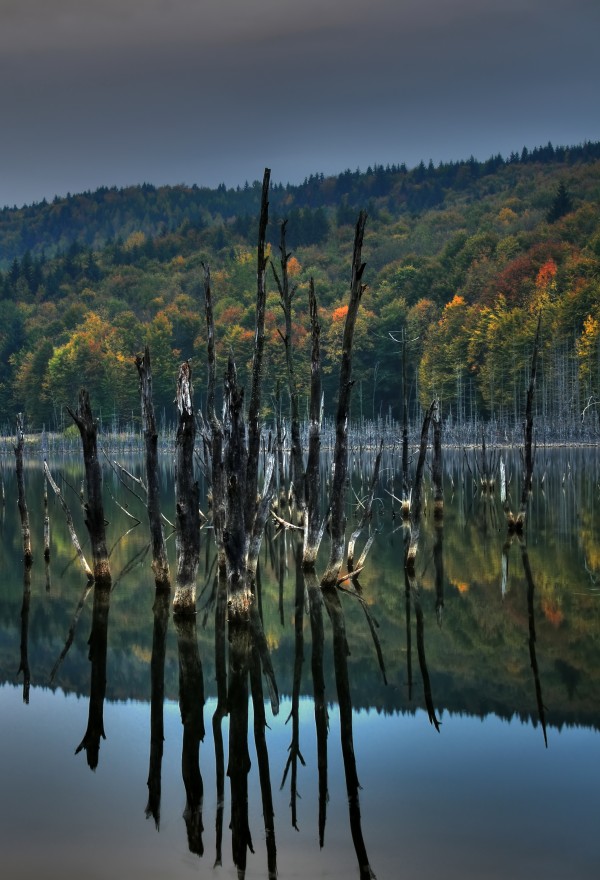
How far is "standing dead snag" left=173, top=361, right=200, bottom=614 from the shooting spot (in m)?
14.8

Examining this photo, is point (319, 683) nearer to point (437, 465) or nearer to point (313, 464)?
point (313, 464)

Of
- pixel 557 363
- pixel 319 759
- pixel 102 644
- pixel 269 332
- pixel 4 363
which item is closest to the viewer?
pixel 319 759

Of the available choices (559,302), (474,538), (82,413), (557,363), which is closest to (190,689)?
(82,413)

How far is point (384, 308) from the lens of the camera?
122m

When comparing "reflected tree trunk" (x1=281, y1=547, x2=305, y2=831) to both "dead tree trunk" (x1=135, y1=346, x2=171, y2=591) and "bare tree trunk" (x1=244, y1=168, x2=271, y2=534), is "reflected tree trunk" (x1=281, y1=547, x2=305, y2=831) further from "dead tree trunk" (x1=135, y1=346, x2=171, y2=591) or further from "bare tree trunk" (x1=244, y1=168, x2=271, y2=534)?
"dead tree trunk" (x1=135, y1=346, x2=171, y2=591)

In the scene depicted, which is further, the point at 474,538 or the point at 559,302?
the point at 559,302

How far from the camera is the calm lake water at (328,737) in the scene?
7.52m

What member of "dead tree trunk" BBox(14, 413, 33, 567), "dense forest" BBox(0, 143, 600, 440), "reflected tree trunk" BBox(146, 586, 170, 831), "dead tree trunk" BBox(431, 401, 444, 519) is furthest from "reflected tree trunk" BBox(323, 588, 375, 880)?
"dense forest" BBox(0, 143, 600, 440)

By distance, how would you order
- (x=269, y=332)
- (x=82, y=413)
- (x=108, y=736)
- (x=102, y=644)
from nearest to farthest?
(x=108, y=736)
(x=102, y=644)
(x=82, y=413)
(x=269, y=332)

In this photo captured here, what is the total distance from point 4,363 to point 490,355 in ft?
238

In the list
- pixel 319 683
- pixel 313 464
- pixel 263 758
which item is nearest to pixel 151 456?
pixel 313 464

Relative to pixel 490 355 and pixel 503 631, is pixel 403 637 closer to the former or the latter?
pixel 503 631

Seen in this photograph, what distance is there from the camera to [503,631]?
1463 centimetres

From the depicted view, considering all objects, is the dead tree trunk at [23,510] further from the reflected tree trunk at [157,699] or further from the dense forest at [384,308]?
the dense forest at [384,308]
